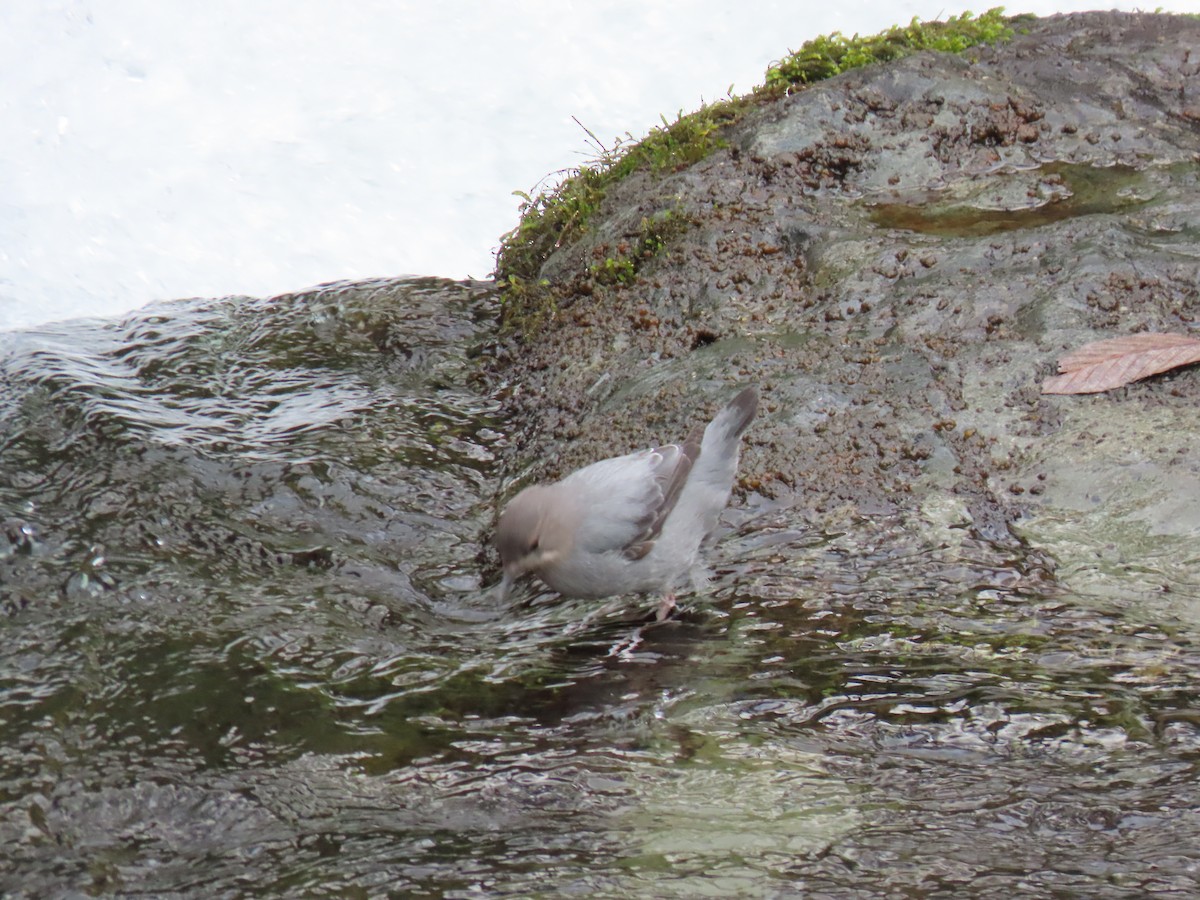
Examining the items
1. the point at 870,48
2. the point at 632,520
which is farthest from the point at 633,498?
the point at 870,48

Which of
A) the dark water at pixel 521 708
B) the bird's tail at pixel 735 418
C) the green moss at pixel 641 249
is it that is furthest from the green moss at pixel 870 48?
the dark water at pixel 521 708

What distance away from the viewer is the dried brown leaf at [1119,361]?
4695 mm

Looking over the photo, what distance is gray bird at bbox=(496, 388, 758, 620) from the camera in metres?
4.49

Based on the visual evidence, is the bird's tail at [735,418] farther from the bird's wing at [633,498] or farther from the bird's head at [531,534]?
the bird's head at [531,534]

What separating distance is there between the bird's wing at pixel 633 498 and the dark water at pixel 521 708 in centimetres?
30

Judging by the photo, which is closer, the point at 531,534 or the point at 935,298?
the point at 531,534

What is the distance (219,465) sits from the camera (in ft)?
17.6

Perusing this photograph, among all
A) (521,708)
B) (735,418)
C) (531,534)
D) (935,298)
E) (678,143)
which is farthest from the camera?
(678,143)

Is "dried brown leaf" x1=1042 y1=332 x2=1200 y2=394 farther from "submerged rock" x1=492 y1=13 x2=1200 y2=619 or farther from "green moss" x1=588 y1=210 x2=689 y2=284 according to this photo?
"green moss" x1=588 y1=210 x2=689 y2=284

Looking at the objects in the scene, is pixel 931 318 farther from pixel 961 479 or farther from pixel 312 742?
pixel 312 742

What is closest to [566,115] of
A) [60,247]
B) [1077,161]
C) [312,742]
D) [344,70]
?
[344,70]

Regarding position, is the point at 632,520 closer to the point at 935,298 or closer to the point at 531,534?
the point at 531,534

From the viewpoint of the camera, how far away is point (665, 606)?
4496mm

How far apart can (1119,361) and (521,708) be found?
9.14 ft
